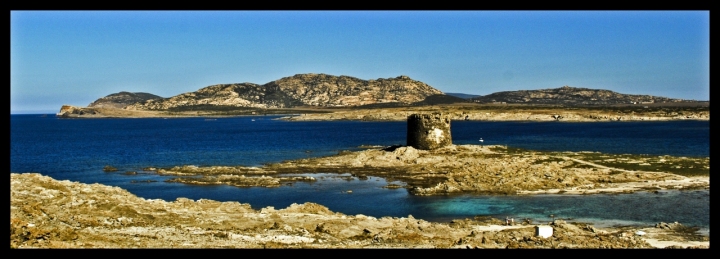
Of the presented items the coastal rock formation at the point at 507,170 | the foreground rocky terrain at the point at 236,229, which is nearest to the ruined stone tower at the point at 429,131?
the coastal rock formation at the point at 507,170

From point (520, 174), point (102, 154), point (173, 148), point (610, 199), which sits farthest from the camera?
point (173, 148)

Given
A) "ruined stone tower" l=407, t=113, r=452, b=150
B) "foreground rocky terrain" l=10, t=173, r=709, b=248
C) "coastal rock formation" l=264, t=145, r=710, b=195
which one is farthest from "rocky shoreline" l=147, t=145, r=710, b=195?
"foreground rocky terrain" l=10, t=173, r=709, b=248

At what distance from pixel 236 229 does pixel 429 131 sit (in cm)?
2766

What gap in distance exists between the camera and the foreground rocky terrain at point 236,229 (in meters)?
17.0

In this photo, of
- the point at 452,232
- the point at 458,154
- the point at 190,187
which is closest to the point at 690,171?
the point at 458,154

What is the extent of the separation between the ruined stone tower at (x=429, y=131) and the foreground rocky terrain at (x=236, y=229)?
21748 mm

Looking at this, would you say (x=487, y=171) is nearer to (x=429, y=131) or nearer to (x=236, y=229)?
(x=429, y=131)

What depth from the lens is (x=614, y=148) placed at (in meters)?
59.3

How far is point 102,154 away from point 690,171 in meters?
50.7

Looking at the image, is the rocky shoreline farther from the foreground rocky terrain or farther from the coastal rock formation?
the foreground rocky terrain

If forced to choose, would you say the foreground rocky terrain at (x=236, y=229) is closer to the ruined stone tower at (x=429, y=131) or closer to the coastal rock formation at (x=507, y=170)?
the coastal rock formation at (x=507, y=170)
